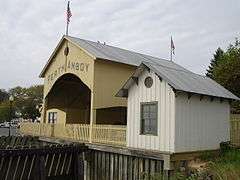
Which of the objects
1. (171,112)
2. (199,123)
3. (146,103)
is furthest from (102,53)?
(171,112)

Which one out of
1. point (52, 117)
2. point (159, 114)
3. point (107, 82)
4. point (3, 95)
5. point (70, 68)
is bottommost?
point (159, 114)

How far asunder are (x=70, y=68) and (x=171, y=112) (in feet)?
33.5

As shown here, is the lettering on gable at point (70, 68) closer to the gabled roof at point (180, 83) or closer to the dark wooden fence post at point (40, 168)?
the gabled roof at point (180, 83)

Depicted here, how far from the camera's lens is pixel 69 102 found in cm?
3177

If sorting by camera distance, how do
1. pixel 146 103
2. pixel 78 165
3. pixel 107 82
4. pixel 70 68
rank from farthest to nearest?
pixel 70 68 < pixel 107 82 < pixel 78 165 < pixel 146 103

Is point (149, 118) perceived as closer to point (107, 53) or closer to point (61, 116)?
point (107, 53)

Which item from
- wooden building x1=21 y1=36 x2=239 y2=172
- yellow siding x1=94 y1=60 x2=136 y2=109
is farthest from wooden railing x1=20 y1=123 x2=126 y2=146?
yellow siding x1=94 y1=60 x2=136 y2=109

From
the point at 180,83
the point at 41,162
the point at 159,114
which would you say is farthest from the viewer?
the point at 41,162

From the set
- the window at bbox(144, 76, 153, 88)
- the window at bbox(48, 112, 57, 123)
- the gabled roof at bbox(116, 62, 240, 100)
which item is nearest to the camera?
the gabled roof at bbox(116, 62, 240, 100)

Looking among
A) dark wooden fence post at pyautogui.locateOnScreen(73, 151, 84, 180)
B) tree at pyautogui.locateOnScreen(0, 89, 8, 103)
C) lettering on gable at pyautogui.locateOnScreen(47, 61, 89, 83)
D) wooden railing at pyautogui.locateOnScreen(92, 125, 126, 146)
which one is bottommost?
dark wooden fence post at pyautogui.locateOnScreen(73, 151, 84, 180)

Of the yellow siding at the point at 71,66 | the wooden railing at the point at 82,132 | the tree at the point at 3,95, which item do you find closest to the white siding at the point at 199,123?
the wooden railing at the point at 82,132

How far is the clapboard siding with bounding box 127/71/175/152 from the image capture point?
1520cm

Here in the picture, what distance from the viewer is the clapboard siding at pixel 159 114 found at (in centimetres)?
1520

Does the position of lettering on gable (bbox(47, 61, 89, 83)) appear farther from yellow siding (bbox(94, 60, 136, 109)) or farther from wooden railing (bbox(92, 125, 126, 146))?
wooden railing (bbox(92, 125, 126, 146))
